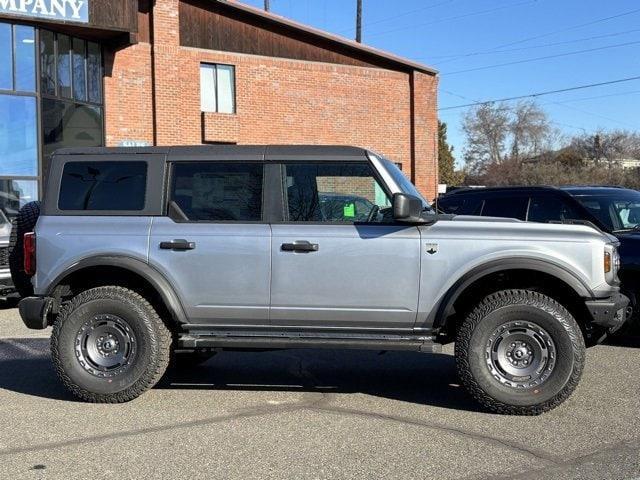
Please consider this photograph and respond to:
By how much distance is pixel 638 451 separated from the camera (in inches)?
179

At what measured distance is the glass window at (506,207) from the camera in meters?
8.76

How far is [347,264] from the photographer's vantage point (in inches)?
217

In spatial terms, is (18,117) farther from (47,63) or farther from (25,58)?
(47,63)

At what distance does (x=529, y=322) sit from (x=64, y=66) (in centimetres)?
1615

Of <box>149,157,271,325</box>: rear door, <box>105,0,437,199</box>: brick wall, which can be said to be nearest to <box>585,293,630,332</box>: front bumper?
<box>149,157,271,325</box>: rear door

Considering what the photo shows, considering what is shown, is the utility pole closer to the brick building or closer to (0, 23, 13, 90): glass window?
the brick building

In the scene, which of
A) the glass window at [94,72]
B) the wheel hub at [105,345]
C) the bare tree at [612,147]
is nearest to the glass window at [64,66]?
the glass window at [94,72]

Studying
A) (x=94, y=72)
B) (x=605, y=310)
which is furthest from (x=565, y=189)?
(x=94, y=72)

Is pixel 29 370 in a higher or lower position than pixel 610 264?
lower

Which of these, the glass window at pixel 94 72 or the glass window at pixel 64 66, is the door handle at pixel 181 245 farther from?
the glass window at pixel 94 72

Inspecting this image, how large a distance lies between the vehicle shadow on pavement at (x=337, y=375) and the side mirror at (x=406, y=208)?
5.26 ft

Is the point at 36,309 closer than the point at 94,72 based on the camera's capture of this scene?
Yes

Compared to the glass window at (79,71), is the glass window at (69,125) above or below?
below

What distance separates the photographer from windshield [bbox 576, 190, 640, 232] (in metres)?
8.02
